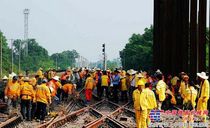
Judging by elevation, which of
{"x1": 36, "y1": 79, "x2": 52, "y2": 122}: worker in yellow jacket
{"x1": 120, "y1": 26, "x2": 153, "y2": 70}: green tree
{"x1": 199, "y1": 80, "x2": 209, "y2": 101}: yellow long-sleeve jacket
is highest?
{"x1": 120, "y1": 26, "x2": 153, "y2": 70}: green tree

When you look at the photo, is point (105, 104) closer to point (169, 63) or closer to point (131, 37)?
point (169, 63)

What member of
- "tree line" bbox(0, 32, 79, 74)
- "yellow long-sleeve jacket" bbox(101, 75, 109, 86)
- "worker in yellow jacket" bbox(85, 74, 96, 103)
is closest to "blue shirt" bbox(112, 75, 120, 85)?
"yellow long-sleeve jacket" bbox(101, 75, 109, 86)

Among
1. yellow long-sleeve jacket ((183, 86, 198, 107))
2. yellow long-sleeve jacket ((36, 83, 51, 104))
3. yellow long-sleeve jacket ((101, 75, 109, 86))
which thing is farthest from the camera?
yellow long-sleeve jacket ((101, 75, 109, 86))

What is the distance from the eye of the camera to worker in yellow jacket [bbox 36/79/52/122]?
16703 mm

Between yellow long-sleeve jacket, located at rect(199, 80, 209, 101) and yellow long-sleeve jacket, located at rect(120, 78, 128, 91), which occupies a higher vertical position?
yellow long-sleeve jacket, located at rect(199, 80, 209, 101)

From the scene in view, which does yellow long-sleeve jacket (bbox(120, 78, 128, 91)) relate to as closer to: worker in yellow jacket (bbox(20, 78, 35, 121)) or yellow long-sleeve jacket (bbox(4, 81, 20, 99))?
yellow long-sleeve jacket (bbox(4, 81, 20, 99))

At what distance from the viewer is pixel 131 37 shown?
119062 mm

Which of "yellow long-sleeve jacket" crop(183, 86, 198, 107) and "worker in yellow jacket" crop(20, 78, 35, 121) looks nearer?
"yellow long-sleeve jacket" crop(183, 86, 198, 107)

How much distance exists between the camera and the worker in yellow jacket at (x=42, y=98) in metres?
16.7

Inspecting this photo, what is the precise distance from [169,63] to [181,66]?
2.20 meters

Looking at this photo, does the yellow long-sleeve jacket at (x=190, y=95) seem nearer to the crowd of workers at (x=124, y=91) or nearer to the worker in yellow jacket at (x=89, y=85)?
the crowd of workers at (x=124, y=91)

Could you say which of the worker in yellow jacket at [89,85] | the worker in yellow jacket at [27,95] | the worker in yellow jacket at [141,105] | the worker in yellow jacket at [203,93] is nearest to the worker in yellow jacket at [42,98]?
the worker in yellow jacket at [27,95]

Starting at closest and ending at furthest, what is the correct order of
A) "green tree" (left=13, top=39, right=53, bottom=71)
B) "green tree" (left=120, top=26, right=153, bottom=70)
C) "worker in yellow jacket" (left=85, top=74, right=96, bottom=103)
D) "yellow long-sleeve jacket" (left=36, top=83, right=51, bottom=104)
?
"yellow long-sleeve jacket" (left=36, top=83, right=51, bottom=104) → "worker in yellow jacket" (left=85, top=74, right=96, bottom=103) → "green tree" (left=120, top=26, right=153, bottom=70) → "green tree" (left=13, top=39, right=53, bottom=71)

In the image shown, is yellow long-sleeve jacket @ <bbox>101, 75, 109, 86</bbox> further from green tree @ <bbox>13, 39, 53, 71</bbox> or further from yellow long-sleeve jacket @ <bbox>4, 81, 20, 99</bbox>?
green tree @ <bbox>13, 39, 53, 71</bbox>
